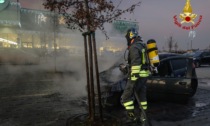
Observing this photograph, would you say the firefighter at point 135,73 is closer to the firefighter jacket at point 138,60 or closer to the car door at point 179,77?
the firefighter jacket at point 138,60

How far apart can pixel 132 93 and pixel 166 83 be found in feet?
6.53

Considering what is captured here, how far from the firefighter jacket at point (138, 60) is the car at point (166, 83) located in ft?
4.38

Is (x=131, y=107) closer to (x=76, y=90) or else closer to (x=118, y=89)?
(x=118, y=89)

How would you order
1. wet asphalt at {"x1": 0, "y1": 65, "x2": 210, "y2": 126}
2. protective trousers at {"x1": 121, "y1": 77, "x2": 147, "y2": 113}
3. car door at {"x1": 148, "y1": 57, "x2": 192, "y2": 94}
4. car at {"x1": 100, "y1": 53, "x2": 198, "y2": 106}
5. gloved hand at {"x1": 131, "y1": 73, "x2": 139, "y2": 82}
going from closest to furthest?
1. gloved hand at {"x1": 131, "y1": 73, "x2": 139, "y2": 82}
2. protective trousers at {"x1": 121, "y1": 77, "x2": 147, "y2": 113}
3. wet asphalt at {"x1": 0, "y1": 65, "x2": 210, "y2": 126}
4. car at {"x1": 100, "y1": 53, "x2": 198, "y2": 106}
5. car door at {"x1": 148, "y1": 57, "x2": 192, "y2": 94}

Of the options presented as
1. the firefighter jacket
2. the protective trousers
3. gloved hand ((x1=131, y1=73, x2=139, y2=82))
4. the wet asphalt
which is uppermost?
the firefighter jacket

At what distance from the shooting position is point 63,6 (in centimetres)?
516

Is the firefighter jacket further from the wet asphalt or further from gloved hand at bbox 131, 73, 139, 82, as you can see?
the wet asphalt

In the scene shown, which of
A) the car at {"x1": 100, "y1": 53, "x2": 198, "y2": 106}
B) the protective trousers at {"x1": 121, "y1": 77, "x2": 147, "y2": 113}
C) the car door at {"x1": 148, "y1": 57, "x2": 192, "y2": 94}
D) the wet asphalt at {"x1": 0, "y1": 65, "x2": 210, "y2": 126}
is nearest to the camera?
the protective trousers at {"x1": 121, "y1": 77, "x2": 147, "y2": 113}

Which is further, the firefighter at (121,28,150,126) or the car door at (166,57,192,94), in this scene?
the car door at (166,57,192,94)

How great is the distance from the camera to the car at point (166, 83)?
639cm

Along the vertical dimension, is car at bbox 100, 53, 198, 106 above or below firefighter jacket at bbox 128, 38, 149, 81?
below

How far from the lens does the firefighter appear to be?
498cm

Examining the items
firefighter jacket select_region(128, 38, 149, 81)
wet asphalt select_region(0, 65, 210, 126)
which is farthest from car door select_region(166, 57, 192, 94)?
firefighter jacket select_region(128, 38, 149, 81)

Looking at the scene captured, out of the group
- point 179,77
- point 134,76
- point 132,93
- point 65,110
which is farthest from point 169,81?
point 65,110
